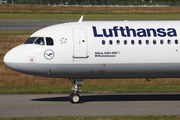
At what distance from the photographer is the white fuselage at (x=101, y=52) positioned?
66.6 feet

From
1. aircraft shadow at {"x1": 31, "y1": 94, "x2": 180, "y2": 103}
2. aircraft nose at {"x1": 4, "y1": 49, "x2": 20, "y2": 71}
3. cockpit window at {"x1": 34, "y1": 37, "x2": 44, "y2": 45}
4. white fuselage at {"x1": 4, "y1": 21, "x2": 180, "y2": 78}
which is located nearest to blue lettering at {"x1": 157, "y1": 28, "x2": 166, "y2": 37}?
white fuselage at {"x1": 4, "y1": 21, "x2": 180, "y2": 78}

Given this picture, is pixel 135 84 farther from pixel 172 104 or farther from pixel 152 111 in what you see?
pixel 152 111

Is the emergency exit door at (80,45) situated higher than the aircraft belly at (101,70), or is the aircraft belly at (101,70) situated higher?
the emergency exit door at (80,45)

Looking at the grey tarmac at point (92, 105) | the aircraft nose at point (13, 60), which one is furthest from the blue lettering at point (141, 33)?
the aircraft nose at point (13, 60)

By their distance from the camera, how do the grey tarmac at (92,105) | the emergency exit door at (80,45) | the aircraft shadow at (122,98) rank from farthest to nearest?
the aircraft shadow at (122,98)
the emergency exit door at (80,45)
the grey tarmac at (92,105)

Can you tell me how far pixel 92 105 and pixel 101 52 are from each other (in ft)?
10.6

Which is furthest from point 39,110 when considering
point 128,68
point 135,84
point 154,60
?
point 135,84

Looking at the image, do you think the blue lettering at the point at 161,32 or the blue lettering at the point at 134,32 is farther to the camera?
the blue lettering at the point at 161,32

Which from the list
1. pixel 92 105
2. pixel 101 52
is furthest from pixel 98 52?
pixel 92 105

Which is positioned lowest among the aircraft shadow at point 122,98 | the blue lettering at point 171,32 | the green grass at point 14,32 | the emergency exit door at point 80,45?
the aircraft shadow at point 122,98

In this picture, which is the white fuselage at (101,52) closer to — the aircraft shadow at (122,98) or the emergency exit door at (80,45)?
the emergency exit door at (80,45)

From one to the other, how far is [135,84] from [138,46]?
771 cm

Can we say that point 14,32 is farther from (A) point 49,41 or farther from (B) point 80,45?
(B) point 80,45

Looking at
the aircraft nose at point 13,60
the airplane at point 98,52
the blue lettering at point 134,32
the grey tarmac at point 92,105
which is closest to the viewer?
the grey tarmac at point 92,105
